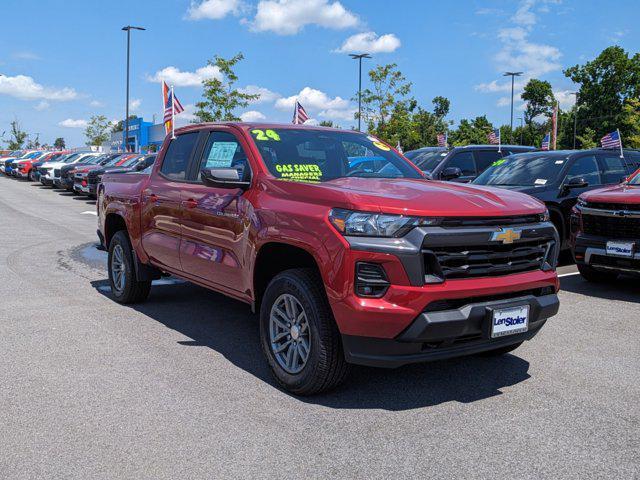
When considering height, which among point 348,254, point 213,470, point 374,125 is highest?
point 374,125

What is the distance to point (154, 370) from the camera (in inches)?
184

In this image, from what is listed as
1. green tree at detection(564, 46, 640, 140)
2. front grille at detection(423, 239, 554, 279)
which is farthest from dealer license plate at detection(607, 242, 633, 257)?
green tree at detection(564, 46, 640, 140)

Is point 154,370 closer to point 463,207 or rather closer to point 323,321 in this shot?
point 323,321

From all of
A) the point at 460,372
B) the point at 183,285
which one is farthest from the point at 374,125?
the point at 460,372

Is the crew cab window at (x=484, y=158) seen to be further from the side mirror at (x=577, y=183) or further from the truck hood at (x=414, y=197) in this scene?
the truck hood at (x=414, y=197)

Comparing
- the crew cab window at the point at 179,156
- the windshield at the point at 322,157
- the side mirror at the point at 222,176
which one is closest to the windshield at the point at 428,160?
the crew cab window at the point at 179,156

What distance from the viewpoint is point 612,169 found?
34.2 ft

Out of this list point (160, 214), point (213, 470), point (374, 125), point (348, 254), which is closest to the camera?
point (213, 470)

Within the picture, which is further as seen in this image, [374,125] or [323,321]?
[374,125]

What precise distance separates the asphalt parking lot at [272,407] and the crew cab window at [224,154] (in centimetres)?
147

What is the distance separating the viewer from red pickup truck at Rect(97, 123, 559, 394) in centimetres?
370

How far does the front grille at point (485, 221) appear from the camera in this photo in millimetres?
3812

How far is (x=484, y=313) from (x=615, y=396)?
1192mm

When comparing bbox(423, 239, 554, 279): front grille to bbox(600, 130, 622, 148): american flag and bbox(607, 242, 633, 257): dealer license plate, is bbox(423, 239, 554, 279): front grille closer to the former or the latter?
bbox(607, 242, 633, 257): dealer license plate
